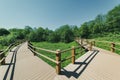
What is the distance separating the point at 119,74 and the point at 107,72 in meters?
0.47

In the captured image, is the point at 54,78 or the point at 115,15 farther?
the point at 115,15

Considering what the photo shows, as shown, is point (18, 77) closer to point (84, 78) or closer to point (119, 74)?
point (84, 78)

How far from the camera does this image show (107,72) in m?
5.30

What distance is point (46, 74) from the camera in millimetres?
5145

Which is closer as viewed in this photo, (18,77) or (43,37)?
(18,77)

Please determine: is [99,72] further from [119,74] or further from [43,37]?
[43,37]

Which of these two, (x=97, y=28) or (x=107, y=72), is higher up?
(x=97, y=28)

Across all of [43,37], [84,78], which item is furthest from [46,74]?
[43,37]

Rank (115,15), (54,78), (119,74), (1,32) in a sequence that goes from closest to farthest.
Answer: (54,78)
(119,74)
(115,15)
(1,32)

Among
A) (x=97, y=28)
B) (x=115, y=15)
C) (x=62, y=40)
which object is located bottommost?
(x=62, y=40)

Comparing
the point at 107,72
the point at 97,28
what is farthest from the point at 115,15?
the point at 107,72

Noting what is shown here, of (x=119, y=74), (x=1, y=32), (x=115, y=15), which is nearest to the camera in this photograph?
(x=119, y=74)

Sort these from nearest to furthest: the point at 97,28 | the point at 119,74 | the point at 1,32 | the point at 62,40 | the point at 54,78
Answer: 1. the point at 54,78
2. the point at 119,74
3. the point at 62,40
4. the point at 97,28
5. the point at 1,32

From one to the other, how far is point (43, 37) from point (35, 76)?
5316 centimetres
